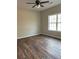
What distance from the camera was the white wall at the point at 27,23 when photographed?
7.02 meters

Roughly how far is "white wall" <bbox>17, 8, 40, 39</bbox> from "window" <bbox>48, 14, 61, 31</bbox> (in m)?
1.60

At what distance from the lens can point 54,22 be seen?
720 centimetres

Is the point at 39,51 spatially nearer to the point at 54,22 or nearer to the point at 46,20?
the point at 54,22

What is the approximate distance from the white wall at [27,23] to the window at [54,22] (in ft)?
5.24

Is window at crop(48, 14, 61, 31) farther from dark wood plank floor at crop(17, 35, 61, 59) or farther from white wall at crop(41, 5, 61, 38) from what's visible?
dark wood plank floor at crop(17, 35, 61, 59)

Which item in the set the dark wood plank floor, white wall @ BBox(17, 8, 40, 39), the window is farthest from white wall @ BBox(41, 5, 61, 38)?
the dark wood plank floor

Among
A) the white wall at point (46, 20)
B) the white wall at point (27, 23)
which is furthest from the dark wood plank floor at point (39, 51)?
the white wall at point (27, 23)

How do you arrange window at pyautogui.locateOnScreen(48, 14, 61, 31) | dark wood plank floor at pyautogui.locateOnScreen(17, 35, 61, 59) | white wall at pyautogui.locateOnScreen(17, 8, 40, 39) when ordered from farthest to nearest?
white wall at pyautogui.locateOnScreen(17, 8, 40, 39)
window at pyautogui.locateOnScreen(48, 14, 61, 31)
dark wood plank floor at pyautogui.locateOnScreen(17, 35, 61, 59)

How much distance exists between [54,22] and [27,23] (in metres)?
2.55

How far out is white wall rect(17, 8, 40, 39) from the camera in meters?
7.02
